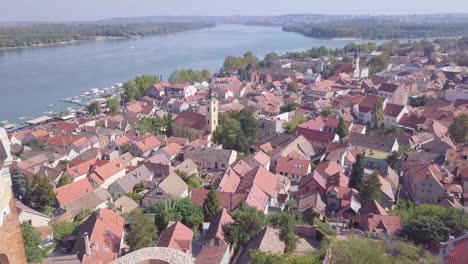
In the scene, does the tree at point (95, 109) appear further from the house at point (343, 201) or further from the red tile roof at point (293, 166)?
the house at point (343, 201)

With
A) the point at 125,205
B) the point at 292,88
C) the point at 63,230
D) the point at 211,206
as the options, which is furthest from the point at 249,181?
the point at 292,88

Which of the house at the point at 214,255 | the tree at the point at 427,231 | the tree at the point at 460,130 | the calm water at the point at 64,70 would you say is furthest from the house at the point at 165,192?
the calm water at the point at 64,70

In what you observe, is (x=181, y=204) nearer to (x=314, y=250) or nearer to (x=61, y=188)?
(x=314, y=250)

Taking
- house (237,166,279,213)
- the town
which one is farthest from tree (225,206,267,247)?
house (237,166,279,213)

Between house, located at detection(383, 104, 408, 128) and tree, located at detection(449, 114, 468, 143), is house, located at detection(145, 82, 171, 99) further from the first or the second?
tree, located at detection(449, 114, 468, 143)

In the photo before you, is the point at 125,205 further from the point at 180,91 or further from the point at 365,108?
the point at 180,91

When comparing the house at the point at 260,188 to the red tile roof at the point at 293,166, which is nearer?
the house at the point at 260,188
